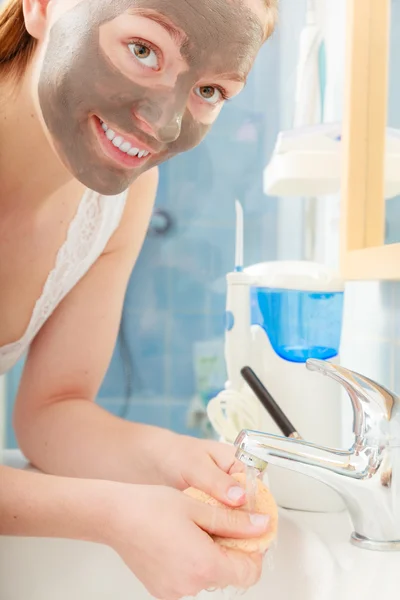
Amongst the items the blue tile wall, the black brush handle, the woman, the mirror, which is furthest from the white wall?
the blue tile wall

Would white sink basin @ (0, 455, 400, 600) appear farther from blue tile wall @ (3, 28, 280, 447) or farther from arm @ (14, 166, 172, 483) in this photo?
blue tile wall @ (3, 28, 280, 447)

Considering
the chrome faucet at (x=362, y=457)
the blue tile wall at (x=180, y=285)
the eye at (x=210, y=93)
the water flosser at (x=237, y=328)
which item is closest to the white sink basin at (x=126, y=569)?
the chrome faucet at (x=362, y=457)

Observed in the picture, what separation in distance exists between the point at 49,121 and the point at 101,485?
31cm

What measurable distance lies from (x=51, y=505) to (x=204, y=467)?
0.41 ft

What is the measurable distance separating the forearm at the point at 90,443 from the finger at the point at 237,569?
6.5 inches

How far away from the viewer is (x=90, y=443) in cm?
63

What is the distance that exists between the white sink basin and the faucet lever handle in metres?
0.11

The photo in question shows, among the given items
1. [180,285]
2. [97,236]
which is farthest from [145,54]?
[180,285]

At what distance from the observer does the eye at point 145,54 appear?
498mm

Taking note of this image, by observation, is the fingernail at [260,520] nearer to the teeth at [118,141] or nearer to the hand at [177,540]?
the hand at [177,540]

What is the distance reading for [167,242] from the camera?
5.24 ft

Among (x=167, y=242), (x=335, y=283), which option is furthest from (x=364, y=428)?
(x=167, y=242)

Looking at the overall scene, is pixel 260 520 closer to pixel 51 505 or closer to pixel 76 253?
pixel 51 505

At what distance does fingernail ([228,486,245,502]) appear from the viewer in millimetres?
447
